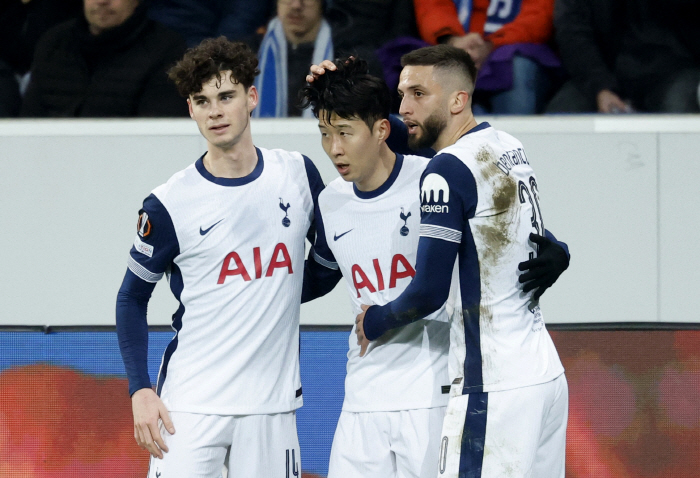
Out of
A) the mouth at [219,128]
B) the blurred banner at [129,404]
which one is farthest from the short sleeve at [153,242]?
the blurred banner at [129,404]

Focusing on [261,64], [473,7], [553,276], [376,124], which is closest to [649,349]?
[553,276]

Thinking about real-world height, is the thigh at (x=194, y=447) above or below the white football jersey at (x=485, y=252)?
below

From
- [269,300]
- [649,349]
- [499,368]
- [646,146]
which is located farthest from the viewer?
[646,146]

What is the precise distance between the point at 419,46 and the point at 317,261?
2.16 meters

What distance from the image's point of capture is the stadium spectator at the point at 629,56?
193 inches

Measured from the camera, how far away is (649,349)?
3.81m

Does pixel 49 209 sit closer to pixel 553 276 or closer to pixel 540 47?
pixel 540 47

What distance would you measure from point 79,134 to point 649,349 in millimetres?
3314

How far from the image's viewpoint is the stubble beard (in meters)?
2.91

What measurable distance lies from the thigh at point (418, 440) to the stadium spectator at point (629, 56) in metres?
2.58

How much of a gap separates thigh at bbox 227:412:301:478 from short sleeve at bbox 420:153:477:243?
863 millimetres

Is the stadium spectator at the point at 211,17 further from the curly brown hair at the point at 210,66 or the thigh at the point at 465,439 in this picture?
the thigh at the point at 465,439

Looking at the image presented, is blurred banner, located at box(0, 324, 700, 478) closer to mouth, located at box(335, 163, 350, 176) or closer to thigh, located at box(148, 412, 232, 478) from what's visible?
thigh, located at box(148, 412, 232, 478)

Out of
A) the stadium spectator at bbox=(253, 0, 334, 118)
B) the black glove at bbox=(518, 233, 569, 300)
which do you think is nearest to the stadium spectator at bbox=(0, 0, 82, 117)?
the stadium spectator at bbox=(253, 0, 334, 118)
